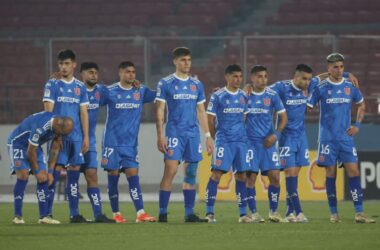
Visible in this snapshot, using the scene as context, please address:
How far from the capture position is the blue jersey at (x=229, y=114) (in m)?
16.7

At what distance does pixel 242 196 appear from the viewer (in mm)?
16719

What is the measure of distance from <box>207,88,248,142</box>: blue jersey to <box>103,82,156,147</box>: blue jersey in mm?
1172

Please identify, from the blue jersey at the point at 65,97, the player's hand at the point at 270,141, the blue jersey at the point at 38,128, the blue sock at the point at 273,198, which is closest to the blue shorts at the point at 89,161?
the blue jersey at the point at 65,97

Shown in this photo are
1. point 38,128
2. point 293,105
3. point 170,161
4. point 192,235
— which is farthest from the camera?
point 293,105

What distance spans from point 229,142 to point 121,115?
1.70 metres

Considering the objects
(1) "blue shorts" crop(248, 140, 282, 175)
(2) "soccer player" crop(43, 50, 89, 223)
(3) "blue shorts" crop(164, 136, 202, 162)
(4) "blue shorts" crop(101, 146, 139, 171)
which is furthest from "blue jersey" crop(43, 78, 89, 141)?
(1) "blue shorts" crop(248, 140, 282, 175)

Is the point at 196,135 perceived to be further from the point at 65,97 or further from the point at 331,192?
the point at 331,192

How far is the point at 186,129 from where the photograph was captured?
16.5 meters

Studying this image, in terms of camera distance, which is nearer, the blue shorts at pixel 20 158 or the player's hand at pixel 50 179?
the blue shorts at pixel 20 158

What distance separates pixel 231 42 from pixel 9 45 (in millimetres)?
5604

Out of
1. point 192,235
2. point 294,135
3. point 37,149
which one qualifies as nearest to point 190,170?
point 294,135

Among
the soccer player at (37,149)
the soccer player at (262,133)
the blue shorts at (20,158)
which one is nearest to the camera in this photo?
the soccer player at (37,149)

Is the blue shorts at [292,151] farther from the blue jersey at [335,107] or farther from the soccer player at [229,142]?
the soccer player at [229,142]

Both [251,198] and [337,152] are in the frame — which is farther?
[251,198]
